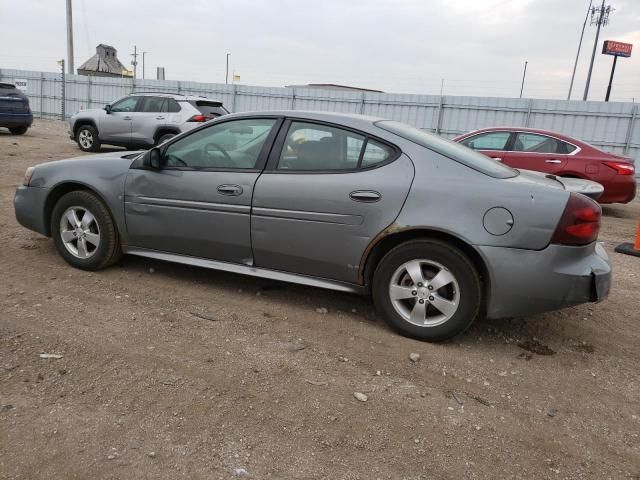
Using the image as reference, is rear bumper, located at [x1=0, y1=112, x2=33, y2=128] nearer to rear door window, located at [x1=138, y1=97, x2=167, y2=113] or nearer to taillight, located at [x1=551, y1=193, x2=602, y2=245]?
rear door window, located at [x1=138, y1=97, x2=167, y2=113]

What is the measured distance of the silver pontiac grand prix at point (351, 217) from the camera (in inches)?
127

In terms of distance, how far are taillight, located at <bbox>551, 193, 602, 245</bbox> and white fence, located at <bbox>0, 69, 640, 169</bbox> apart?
576 inches

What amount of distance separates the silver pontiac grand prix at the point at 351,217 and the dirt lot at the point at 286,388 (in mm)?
329

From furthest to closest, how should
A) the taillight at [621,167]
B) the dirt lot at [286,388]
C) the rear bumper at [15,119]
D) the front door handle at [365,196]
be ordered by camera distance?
the rear bumper at [15,119] → the taillight at [621,167] → the front door handle at [365,196] → the dirt lot at [286,388]

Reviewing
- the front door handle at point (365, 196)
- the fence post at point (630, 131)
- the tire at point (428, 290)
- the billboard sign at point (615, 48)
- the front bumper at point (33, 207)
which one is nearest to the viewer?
the tire at point (428, 290)

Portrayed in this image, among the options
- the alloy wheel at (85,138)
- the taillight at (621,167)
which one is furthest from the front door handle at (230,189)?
the alloy wheel at (85,138)

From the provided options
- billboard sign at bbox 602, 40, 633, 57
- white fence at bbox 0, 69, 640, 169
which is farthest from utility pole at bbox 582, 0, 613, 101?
white fence at bbox 0, 69, 640, 169

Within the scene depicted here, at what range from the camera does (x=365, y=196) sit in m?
3.51

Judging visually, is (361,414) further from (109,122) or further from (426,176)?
(109,122)

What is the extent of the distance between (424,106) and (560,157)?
9809mm

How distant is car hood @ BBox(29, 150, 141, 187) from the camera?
4363 mm

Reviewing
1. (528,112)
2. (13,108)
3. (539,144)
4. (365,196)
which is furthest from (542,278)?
(13,108)

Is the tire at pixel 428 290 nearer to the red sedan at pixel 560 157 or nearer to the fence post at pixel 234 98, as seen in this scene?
the red sedan at pixel 560 157

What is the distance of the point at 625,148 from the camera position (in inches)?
623
